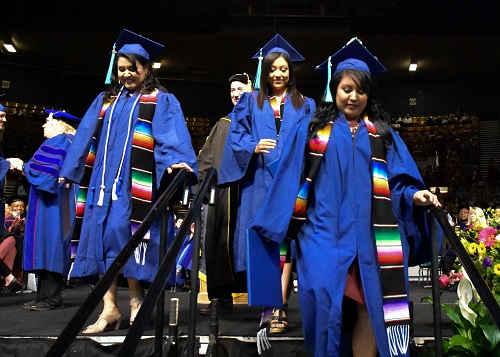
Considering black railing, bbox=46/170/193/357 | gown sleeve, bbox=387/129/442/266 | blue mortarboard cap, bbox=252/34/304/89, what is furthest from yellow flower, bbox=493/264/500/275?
black railing, bbox=46/170/193/357

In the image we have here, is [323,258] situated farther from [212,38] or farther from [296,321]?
[212,38]

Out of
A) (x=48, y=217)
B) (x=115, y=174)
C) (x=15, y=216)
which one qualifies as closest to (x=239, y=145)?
(x=115, y=174)

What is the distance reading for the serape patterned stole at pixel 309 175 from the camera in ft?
8.83

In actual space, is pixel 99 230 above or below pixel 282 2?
below

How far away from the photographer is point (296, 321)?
4.00m

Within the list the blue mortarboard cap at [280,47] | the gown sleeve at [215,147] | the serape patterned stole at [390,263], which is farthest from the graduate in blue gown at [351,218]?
the gown sleeve at [215,147]

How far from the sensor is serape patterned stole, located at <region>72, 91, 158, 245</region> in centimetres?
358

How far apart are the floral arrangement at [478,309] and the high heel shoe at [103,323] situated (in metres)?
1.76

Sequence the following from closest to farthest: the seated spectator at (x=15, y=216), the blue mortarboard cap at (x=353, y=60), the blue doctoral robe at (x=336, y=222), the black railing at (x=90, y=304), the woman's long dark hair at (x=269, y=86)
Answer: the black railing at (x=90, y=304) < the blue doctoral robe at (x=336, y=222) < the blue mortarboard cap at (x=353, y=60) < the woman's long dark hair at (x=269, y=86) < the seated spectator at (x=15, y=216)

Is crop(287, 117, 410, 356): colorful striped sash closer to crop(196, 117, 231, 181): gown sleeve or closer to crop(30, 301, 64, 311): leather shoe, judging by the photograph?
crop(196, 117, 231, 181): gown sleeve

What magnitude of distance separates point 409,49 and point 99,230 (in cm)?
1339

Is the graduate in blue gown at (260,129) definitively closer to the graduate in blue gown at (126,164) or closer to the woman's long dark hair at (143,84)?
the graduate in blue gown at (126,164)

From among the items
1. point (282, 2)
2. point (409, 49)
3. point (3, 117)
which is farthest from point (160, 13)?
point (3, 117)

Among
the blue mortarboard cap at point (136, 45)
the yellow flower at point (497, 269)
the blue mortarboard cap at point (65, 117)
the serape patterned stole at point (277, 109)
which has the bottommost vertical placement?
the yellow flower at point (497, 269)
